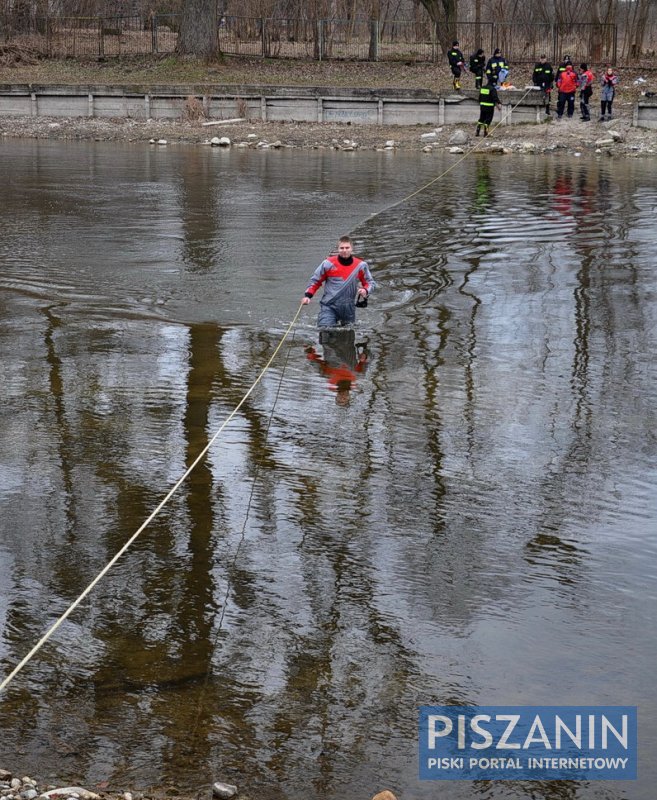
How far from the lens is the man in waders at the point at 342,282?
13852 millimetres

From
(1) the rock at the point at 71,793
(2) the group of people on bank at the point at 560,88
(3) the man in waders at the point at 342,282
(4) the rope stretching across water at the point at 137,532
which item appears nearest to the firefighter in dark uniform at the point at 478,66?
(2) the group of people on bank at the point at 560,88

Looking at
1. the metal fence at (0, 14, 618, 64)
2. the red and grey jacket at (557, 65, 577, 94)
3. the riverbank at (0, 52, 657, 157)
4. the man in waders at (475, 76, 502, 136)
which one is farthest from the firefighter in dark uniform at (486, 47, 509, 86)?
the metal fence at (0, 14, 618, 64)

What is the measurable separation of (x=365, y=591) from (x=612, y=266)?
40.2ft

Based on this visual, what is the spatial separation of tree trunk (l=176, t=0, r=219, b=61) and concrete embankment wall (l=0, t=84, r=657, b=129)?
6.37 metres

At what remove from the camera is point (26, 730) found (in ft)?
19.8

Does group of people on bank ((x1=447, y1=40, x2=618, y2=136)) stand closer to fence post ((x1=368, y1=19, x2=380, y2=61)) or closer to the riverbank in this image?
the riverbank

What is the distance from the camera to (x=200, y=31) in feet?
169

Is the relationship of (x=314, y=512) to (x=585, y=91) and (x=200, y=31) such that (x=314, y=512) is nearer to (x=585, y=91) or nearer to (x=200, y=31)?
(x=585, y=91)

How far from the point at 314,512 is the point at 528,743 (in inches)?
125

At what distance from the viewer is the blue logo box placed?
5859 mm

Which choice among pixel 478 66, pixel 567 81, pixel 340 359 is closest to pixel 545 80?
pixel 567 81

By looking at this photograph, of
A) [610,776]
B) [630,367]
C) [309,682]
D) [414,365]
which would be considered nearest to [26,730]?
[309,682]

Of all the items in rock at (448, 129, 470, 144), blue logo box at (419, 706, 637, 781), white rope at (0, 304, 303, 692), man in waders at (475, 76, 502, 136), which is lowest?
blue logo box at (419, 706, 637, 781)

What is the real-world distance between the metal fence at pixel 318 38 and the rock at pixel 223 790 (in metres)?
49.1
